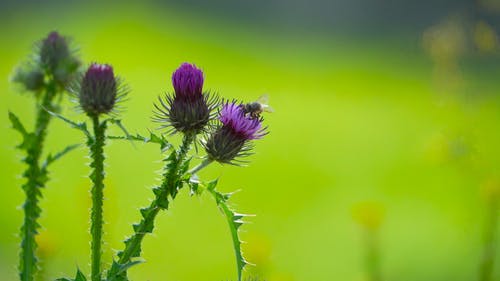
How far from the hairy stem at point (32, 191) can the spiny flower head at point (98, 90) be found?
0.58 ft

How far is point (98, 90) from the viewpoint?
6.14 feet

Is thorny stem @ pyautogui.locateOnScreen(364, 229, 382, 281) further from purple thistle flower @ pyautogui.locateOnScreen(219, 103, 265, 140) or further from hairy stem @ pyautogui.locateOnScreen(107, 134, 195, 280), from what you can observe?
hairy stem @ pyautogui.locateOnScreen(107, 134, 195, 280)

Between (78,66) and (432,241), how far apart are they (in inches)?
116

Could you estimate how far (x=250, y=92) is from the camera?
285 inches

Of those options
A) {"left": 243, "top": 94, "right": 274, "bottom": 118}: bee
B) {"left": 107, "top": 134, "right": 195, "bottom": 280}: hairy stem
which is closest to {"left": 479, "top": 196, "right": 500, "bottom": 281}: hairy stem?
{"left": 243, "top": 94, "right": 274, "bottom": 118}: bee

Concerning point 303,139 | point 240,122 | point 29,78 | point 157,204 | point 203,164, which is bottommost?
point 157,204

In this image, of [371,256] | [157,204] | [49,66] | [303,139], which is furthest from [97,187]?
[303,139]

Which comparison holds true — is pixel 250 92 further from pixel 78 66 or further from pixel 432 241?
pixel 78 66

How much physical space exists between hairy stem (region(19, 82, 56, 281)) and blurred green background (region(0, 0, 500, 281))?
0.09 metres

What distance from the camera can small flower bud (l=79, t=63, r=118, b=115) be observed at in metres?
1.86

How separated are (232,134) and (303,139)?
4570mm

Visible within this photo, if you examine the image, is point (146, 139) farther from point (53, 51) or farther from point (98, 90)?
point (53, 51)

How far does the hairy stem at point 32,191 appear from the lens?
2.06 metres

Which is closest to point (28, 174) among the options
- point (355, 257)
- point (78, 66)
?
point (78, 66)
